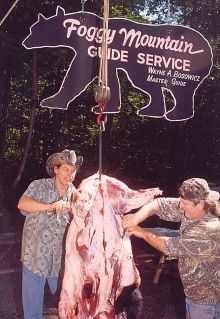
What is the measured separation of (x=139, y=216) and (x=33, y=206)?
2.78 ft

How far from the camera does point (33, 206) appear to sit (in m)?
3.42

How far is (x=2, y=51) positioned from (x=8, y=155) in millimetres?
7470

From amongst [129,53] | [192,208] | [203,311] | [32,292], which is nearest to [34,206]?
[32,292]

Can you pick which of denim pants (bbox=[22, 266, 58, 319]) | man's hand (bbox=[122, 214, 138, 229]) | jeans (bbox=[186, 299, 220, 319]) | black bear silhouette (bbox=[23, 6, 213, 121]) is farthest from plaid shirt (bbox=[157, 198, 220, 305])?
black bear silhouette (bbox=[23, 6, 213, 121])

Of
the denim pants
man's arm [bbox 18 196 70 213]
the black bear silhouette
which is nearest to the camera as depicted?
man's arm [bbox 18 196 70 213]

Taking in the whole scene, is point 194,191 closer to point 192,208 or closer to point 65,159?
point 192,208

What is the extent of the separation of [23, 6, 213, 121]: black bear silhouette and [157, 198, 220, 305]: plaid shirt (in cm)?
146

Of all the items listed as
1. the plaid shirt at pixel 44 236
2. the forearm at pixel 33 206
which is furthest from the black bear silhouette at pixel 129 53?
the forearm at pixel 33 206

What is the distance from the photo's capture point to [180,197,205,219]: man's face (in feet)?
10.0

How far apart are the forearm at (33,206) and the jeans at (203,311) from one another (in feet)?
4.03

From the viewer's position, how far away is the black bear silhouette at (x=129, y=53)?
13.0 feet

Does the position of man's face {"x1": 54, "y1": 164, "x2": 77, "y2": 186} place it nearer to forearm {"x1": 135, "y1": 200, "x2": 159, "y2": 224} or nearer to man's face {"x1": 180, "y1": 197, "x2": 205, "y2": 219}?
forearm {"x1": 135, "y1": 200, "x2": 159, "y2": 224}

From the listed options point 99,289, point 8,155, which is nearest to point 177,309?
point 99,289

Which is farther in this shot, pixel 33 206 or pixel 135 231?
pixel 33 206
